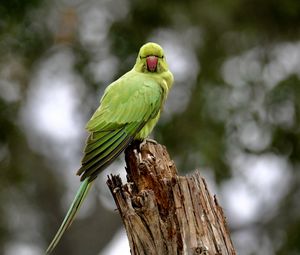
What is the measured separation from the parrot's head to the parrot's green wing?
0.10 metres

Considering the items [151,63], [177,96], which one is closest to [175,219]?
[151,63]

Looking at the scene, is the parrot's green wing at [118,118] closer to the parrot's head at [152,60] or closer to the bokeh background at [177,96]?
the parrot's head at [152,60]

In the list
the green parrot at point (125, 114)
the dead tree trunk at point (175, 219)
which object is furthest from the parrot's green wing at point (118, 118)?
the dead tree trunk at point (175, 219)

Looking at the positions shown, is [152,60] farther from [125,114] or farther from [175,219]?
[175,219]

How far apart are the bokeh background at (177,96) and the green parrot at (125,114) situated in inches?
169

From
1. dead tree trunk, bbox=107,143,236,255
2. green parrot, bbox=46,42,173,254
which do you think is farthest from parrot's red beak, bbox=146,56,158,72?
dead tree trunk, bbox=107,143,236,255

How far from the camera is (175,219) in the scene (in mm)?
5500

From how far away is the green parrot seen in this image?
647 cm

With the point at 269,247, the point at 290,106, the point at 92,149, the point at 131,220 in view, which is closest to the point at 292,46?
the point at 290,106

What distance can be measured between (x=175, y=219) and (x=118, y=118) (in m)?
1.59

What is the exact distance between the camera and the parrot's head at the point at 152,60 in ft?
23.8

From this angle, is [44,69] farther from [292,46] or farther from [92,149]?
[92,149]

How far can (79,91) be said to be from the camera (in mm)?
13055

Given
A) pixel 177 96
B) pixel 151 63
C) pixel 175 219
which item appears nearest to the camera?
pixel 175 219
